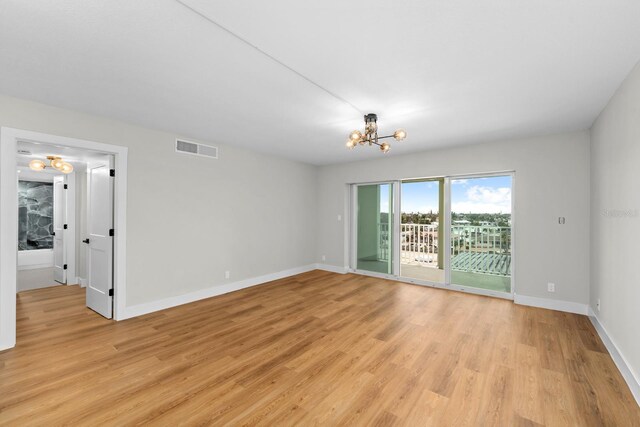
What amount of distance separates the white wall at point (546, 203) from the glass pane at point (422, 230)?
909 millimetres

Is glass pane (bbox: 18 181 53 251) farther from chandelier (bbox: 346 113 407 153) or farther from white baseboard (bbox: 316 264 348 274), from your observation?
chandelier (bbox: 346 113 407 153)

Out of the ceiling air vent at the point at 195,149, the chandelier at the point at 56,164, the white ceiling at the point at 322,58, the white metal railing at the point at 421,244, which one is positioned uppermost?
the white ceiling at the point at 322,58

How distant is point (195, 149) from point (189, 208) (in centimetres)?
95

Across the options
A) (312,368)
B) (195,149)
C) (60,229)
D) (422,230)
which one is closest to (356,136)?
(312,368)

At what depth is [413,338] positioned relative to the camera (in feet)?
9.76

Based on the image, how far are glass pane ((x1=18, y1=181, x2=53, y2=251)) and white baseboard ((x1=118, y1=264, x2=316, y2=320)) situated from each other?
18.5 ft

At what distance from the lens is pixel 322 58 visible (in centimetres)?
205

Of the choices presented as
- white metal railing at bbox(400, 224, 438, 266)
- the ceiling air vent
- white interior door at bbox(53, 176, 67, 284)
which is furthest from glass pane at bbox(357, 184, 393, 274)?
white interior door at bbox(53, 176, 67, 284)

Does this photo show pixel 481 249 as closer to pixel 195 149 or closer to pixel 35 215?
pixel 195 149

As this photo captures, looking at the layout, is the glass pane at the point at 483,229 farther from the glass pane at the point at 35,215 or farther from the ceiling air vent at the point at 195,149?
the glass pane at the point at 35,215

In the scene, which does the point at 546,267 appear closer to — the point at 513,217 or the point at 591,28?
the point at 513,217

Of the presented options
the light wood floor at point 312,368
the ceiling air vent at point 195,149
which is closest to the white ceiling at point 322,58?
the ceiling air vent at point 195,149

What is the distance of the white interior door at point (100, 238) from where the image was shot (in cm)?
354

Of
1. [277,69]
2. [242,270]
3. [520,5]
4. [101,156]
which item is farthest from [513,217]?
[101,156]
